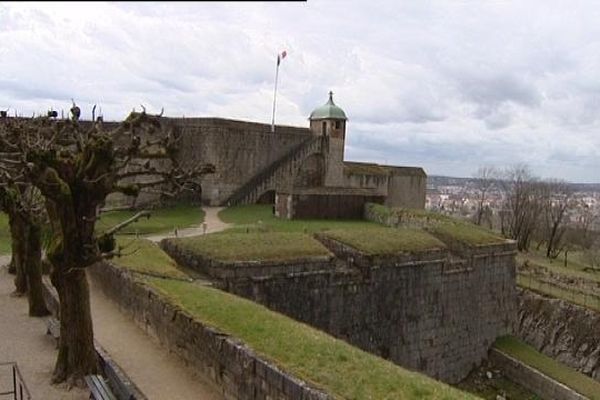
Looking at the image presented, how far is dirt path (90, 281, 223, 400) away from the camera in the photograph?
9422 millimetres

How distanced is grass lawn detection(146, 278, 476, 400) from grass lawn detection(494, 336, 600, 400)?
1142 cm

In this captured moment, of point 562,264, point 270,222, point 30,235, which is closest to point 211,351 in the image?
point 30,235

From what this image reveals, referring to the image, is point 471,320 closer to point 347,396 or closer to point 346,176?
point 347,396

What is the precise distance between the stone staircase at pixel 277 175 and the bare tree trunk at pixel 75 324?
21.5 meters

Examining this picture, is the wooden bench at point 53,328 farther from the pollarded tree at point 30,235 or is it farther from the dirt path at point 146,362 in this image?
the pollarded tree at point 30,235

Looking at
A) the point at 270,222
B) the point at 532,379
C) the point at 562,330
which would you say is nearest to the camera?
the point at 532,379

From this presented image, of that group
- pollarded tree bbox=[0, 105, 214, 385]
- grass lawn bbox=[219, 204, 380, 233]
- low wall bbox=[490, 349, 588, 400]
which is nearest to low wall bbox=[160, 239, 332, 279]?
grass lawn bbox=[219, 204, 380, 233]

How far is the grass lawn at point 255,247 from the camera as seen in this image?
15883 mm

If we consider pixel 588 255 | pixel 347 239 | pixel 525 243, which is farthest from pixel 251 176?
pixel 588 255

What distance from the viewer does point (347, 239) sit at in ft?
60.3

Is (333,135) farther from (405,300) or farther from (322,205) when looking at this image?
(405,300)

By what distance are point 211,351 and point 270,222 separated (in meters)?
15.4

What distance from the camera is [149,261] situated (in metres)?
15.2

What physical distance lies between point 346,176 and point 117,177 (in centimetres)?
2865
